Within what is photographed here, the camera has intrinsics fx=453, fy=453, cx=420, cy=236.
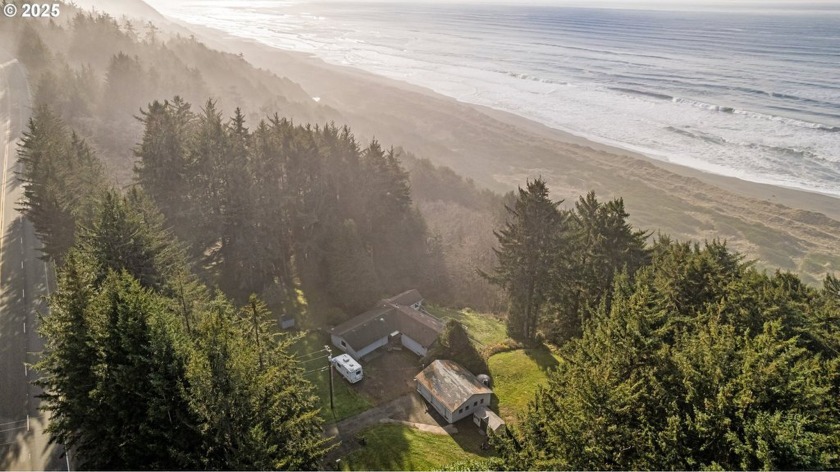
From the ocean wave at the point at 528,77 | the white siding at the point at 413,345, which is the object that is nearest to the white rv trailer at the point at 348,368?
the white siding at the point at 413,345

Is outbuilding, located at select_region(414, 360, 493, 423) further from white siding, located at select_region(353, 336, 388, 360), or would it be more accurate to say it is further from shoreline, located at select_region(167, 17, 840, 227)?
shoreline, located at select_region(167, 17, 840, 227)

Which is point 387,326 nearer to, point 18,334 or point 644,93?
point 18,334

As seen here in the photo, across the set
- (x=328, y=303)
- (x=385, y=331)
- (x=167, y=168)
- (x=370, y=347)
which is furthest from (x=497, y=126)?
(x=167, y=168)

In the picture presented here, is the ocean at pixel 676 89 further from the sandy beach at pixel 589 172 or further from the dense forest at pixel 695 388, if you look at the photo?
the dense forest at pixel 695 388

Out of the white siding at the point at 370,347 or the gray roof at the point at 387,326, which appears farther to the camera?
the gray roof at the point at 387,326

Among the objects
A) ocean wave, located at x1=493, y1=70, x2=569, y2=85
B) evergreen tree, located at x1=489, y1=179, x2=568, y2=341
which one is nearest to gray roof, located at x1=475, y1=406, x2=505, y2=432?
evergreen tree, located at x1=489, y1=179, x2=568, y2=341

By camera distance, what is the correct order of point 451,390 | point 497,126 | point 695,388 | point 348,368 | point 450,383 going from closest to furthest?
point 695,388 < point 451,390 < point 450,383 < point 348,368 < point 497,126
